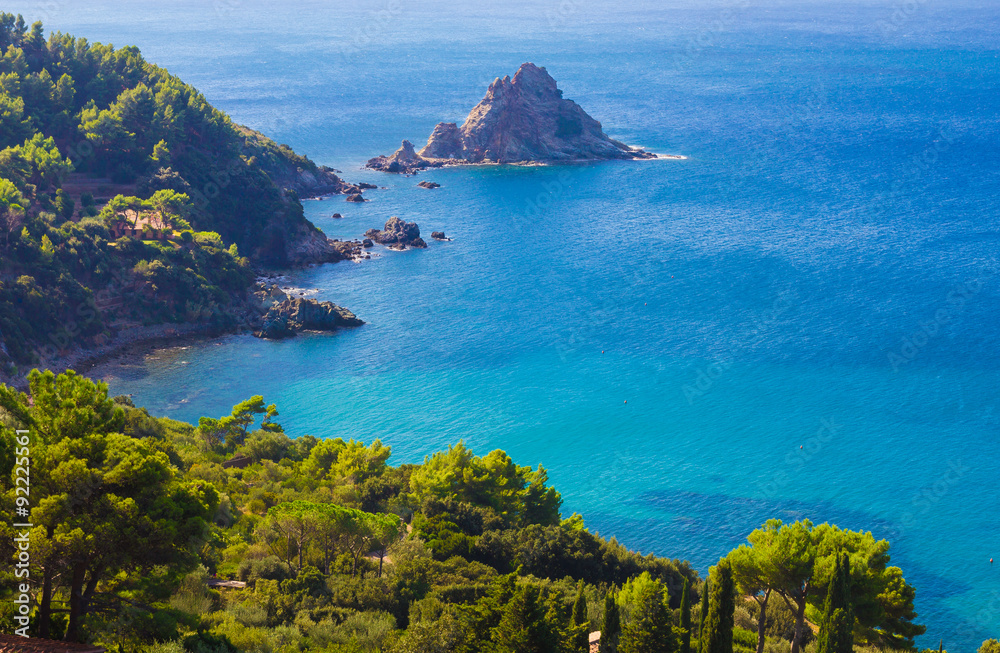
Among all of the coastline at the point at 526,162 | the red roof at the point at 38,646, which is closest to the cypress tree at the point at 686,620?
the red roof at the point at 38,646

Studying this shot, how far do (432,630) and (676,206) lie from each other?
105 metres

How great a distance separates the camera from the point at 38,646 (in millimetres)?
22953

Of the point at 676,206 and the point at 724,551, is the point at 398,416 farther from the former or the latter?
the point at 676,206

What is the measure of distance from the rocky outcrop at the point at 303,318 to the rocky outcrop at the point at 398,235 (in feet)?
75.1

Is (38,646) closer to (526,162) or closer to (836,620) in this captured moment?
(836,620)

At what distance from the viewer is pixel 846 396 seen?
73750 mm

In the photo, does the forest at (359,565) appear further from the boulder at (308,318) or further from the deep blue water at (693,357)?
the boulder at (308,318)

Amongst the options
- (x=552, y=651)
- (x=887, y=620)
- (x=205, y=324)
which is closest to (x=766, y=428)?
(x=887, y=620)

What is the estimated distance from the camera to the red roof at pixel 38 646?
73.7 ft

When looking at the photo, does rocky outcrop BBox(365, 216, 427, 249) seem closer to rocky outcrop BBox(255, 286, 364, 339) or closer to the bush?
rocky outcrop BBox(255, 286, 364, 339)

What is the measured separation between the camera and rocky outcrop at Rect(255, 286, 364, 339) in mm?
85062

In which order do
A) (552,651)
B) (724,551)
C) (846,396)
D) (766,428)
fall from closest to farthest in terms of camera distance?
(552,651) → (724,551) → (766,428) → (846,396)
